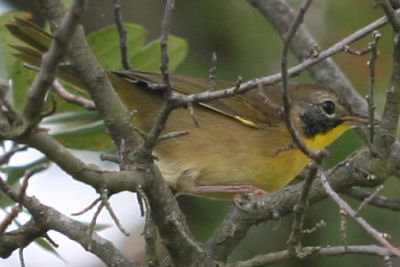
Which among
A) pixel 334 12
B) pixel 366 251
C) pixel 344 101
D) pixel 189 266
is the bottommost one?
pixel 189 266

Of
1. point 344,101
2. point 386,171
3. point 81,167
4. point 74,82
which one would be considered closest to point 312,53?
point 386,171

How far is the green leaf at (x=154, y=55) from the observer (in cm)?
427

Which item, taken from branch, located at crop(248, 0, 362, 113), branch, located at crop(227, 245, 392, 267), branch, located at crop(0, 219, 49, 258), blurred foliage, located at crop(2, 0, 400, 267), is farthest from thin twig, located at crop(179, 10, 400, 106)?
blurred foliage, located at crop(2, 0, 400, 267)

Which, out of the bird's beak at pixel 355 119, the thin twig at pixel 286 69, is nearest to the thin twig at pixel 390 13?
the thin twig at pixel 286 69

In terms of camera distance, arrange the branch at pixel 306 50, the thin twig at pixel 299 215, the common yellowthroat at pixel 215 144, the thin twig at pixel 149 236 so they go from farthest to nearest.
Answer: the branch at pixel 306 50, the common yellowthroat at pixel 215 144, the thin twig at pixel 149 236, the thin twig at pixel 299 215

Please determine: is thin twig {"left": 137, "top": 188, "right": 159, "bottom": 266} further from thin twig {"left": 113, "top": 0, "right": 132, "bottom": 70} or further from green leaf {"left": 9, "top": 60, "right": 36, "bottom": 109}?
green leaf {"left": 9, "top": 60, "right": 36, "bottom": 109}

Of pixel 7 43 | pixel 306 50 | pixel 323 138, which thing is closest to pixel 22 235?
pixel 7 43

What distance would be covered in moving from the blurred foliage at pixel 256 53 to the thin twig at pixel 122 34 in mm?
1521

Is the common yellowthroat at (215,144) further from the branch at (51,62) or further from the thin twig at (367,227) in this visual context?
the branch at (51,62)

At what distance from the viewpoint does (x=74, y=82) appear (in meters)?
3.95

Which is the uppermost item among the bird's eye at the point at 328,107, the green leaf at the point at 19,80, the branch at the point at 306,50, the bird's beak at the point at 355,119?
the branch at the point at 306,50

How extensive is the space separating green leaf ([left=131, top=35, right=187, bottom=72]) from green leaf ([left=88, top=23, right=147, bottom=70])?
0.04 metres

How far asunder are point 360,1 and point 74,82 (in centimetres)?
234

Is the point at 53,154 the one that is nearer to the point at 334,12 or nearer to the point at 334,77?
the point at 334,77
